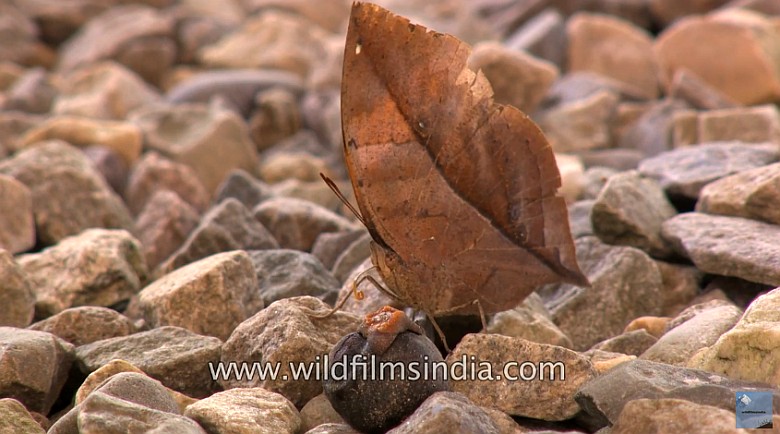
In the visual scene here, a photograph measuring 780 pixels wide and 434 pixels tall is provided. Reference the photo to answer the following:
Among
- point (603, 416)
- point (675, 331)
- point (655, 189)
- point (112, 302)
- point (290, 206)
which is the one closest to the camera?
point (603, 416)

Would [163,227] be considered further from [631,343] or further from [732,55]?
[732,55]

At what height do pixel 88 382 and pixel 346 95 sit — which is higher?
pixel 346 95

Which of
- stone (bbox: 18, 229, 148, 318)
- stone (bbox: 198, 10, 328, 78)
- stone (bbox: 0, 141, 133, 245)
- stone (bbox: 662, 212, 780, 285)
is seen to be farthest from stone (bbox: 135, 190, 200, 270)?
stone (bbox: 198, 10, 328, 78)

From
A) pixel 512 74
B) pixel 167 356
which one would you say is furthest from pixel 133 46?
pixel 167 356

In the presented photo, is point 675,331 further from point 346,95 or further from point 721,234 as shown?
point 346,95

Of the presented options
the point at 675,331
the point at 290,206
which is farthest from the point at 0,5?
the point at 675,331

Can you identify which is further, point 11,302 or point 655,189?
point 655,189

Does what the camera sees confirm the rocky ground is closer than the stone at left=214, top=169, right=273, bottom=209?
Yes

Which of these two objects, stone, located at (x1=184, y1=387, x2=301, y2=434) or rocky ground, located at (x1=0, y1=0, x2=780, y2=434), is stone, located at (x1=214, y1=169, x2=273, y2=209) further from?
stone, located at (x1=184, y1=387, x2=301, y2=434)
